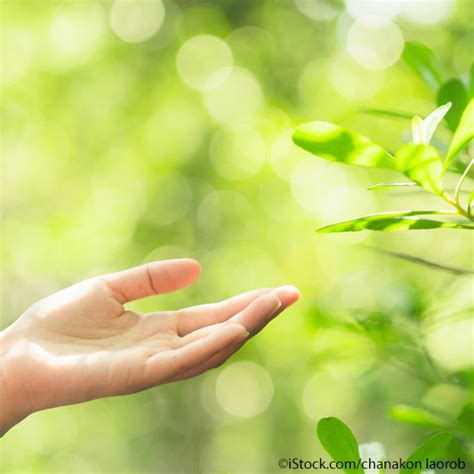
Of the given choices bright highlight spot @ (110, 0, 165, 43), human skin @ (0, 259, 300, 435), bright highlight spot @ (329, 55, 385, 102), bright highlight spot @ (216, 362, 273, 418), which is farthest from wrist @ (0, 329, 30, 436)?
bright highlight spot @ (216, 362, 273, 418)

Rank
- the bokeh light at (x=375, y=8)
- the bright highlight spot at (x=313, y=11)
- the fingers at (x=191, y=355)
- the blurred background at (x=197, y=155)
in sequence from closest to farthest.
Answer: the fingers at (x=191, y=355) < the bokeh light at (x=375, y=8) < the bright highlight spot at (x=313, y=11) < the blurred background at (x=197, y=155)

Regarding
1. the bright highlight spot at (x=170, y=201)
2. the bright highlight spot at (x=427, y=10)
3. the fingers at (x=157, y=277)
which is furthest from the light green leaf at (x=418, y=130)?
the bright highlight spot at (x=170, y=201)

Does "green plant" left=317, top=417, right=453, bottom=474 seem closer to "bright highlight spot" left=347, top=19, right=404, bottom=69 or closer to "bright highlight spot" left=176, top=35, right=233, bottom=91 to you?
"bright highlight spot" left=347, top=19, right=404, bottom=69

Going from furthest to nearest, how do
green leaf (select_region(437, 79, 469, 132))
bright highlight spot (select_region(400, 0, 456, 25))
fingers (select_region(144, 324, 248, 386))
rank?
bright highlight spot (select_region(400, 0, 456, 25)), fingers (select_region(144, 324, 248, 386)), green leaf (select_region(437, 79, 469, 132))

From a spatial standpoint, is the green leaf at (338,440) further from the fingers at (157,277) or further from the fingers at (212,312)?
the fingers at (157,277)

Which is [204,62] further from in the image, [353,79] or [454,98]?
[454,98]

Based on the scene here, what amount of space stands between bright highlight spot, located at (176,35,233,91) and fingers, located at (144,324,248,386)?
503 centimetres

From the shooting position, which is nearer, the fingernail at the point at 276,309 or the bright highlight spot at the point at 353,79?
the fingernail at the point at 276,309

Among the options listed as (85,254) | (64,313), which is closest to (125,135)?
(85,254)

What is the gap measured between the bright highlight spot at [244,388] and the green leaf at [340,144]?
19.9ft

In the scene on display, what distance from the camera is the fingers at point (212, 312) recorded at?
1.00 meters

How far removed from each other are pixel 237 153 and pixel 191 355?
4717 mm

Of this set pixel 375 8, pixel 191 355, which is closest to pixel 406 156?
pixel 191 355

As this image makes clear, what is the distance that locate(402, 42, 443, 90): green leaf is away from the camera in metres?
0.71
